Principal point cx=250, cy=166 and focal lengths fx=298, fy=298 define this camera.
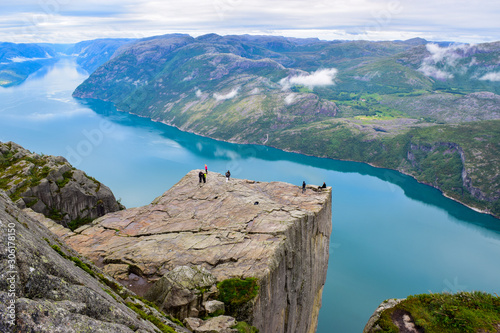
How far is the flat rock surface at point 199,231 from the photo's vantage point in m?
31.8

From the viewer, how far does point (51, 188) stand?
139ft

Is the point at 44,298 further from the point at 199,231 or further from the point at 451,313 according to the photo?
the point at 199,231

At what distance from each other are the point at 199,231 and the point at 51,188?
73.8 ft

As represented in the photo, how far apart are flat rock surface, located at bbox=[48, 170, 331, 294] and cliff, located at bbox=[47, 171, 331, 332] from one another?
108 millimetres

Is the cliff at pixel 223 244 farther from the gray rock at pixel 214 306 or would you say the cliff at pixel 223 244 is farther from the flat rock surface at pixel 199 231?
the gray rock at pixel 214 306

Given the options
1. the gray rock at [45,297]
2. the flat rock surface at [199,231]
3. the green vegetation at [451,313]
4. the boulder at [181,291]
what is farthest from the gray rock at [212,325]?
the green vegetation at [451,313]

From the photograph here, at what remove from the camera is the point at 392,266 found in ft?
382

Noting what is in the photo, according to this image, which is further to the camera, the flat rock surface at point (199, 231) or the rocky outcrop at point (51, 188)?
the rocky outcrop at point (51, 188)

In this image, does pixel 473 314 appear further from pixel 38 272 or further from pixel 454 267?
pixel 454 267

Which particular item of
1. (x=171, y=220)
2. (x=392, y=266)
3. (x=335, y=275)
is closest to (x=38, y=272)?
(x=171, y=220)

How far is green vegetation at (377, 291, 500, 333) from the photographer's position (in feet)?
67.1

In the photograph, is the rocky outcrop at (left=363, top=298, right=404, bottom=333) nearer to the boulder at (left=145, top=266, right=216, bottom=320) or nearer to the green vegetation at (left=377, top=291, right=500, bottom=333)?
the green vegetation at (left=377, top=291, right=500, bottom=333)

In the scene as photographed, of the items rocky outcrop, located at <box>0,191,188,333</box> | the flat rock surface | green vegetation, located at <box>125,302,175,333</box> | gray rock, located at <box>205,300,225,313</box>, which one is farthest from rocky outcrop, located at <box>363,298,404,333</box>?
rocky outcrop, located at <box>0,191,188,333</box>

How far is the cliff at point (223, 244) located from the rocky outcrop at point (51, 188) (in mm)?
4068
